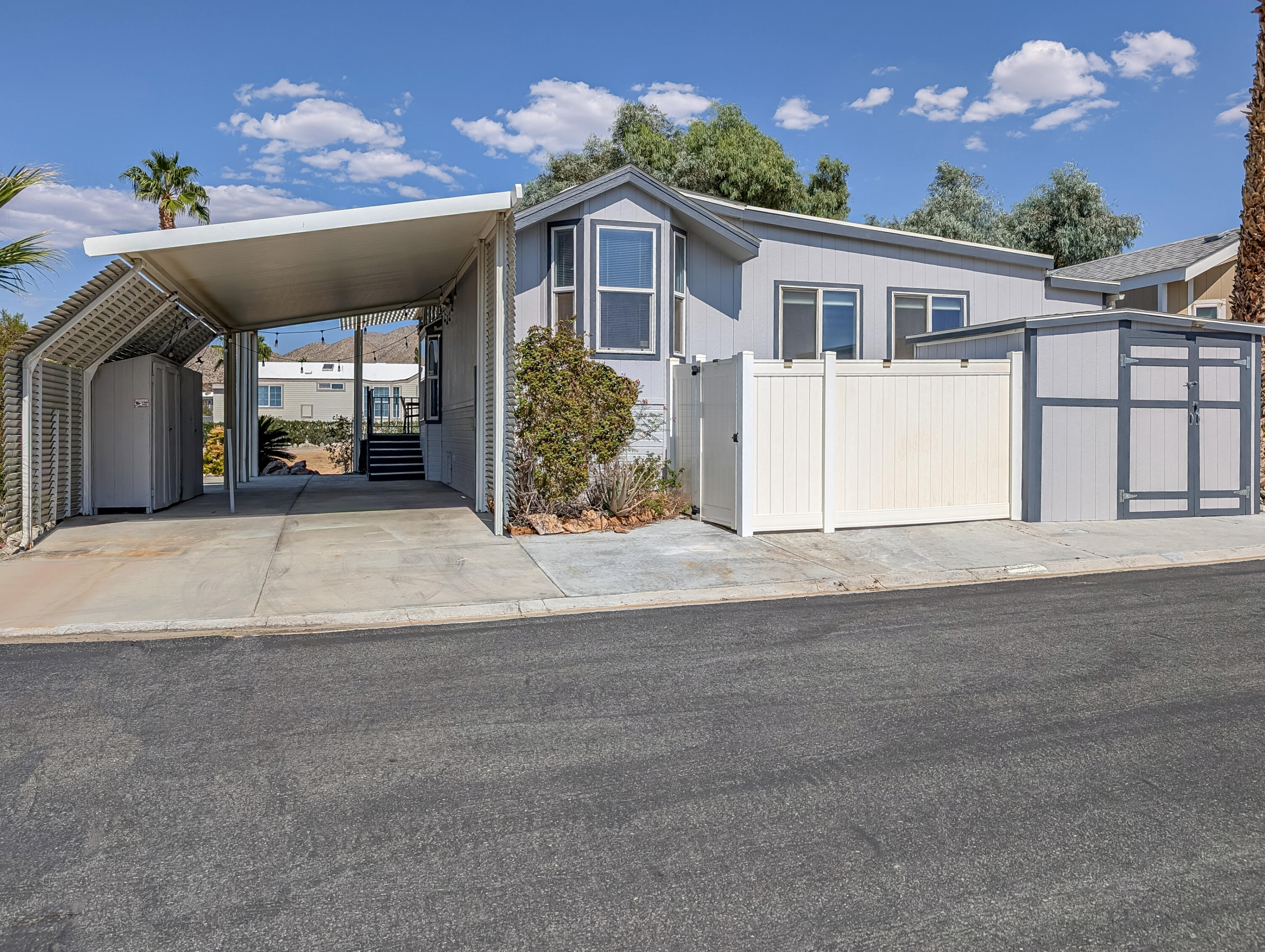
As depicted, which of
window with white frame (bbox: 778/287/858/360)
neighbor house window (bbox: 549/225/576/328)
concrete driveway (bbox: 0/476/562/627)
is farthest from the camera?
window with white frame (bbox: 778/287/858/360)

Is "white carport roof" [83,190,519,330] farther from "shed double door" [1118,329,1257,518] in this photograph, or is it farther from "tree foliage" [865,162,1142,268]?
"tree foliage" [865,162,1142,268]

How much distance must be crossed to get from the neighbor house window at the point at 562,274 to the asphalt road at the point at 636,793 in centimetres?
729

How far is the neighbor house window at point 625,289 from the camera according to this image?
492 inches

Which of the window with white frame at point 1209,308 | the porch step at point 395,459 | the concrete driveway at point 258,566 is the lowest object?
the concrete driveway at point 258,566

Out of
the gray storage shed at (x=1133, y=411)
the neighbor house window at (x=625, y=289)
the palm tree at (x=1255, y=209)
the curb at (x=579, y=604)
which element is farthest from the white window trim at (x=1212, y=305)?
the neighbor house window at (x=625, y=289)

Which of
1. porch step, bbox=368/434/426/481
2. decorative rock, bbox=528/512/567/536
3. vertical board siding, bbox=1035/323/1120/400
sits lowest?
decorative rock, bbox=528/512/567/536

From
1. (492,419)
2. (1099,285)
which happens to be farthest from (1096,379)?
(492,419)

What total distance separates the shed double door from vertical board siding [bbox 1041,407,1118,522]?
7.4 inches

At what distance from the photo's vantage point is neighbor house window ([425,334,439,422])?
19.0 meters

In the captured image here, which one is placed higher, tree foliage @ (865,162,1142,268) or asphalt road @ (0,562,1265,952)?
tree foliage @ (865,162,1142,268)

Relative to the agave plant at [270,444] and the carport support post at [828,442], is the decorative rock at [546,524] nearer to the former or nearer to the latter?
the carport support post at [828,442]

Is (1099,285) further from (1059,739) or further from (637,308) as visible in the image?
(1059,739)

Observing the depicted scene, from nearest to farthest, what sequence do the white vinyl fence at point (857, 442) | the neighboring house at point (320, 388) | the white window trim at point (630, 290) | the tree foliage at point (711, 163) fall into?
the white vinyl fence at point (857, 442)
the white window trim at point (630, 290)
the tree foliage at point (711, 163)
the neighboring house at point (320, 388)

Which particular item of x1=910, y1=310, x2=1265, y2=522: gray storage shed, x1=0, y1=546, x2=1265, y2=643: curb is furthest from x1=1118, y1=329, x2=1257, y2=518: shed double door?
x1=0, y1=546, x2=1265, y2=643: curb
